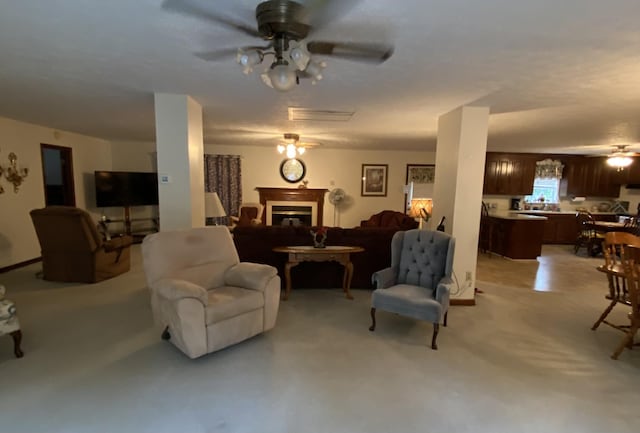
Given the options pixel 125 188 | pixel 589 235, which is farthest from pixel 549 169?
pixel 125 188

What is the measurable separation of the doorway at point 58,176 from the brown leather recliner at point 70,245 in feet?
5.61

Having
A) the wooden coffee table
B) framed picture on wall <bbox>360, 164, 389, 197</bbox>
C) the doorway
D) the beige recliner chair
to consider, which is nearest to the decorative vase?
the wooden coffee table

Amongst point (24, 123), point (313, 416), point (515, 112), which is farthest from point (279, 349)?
point (24, 123)

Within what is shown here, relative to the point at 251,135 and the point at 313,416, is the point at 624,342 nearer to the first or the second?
the point at 313,416

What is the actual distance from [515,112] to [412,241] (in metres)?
1.98

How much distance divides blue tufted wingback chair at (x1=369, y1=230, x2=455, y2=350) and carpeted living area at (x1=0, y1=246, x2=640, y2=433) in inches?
11.2

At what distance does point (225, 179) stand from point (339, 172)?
2.74 m

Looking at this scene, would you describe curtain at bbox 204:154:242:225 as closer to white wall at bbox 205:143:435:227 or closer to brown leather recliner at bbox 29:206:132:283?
white wall at bbox 205:143:435:227

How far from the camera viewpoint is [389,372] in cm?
233

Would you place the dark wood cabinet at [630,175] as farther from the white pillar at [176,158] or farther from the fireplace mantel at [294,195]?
the white pillar at [176,158]

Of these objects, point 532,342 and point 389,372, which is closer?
point 389,372

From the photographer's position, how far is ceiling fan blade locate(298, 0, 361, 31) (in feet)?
4.77

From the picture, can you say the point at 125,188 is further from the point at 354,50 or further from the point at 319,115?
the point at 354,50

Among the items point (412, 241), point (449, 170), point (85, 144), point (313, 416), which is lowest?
point (313, 416)
